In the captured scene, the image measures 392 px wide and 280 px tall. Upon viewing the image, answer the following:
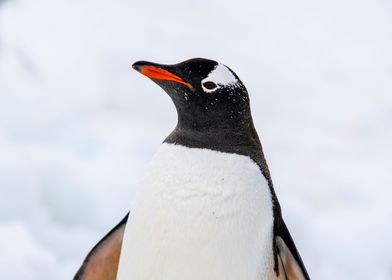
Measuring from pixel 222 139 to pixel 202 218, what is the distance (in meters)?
0.21

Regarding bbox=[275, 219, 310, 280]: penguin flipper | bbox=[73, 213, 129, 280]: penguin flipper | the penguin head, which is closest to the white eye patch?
the penguin head

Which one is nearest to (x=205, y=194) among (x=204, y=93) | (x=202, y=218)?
(x=202, y=218)

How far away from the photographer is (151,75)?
197 centimetres

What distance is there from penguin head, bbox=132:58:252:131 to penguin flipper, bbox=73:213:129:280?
0.44 meters

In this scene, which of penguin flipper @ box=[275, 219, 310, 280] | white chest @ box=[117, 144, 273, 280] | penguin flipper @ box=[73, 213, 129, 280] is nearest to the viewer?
white chest @ box=[117, 144, 273, 280]

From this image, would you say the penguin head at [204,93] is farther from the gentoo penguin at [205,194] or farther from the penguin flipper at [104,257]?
the penguin flipper at [104,257]

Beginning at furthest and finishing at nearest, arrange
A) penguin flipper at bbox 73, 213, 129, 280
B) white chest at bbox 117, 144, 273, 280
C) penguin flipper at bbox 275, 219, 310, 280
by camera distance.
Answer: penguin flipper at bbox 73, 213, 129, 280
penguin flipper at bbox 275, 219, 310, 280
white chest at bbox 117, 144, 273, 280

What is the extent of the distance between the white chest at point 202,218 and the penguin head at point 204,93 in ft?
0.27

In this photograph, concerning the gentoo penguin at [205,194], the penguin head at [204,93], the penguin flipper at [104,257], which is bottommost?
the penguin flipper at [104,257]

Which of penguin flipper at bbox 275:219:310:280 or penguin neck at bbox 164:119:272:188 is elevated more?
penguin neck at bbox 164:119:272:188

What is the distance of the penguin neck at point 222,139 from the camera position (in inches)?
76.3

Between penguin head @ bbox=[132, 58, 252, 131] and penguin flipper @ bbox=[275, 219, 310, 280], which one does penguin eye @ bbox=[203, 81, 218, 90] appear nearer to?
penguin head @ bbox=[132, 58, 252, 131]

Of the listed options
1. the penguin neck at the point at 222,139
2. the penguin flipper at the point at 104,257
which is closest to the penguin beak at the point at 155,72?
the penguin neck at the point at 222,139

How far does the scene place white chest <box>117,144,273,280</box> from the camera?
1.91 metres
